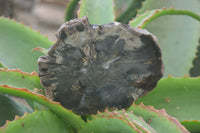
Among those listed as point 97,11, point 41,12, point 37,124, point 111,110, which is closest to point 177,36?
point 97,11

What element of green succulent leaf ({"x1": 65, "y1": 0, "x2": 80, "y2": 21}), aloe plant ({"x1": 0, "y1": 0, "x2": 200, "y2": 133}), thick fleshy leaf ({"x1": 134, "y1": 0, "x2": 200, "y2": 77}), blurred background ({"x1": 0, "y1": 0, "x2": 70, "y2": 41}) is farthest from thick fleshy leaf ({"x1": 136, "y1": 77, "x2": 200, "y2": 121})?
blurred background ({"x1": 0, "y1": 0, "x2": 70, "y2": 41})

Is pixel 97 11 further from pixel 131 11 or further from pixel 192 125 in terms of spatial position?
pixel 131 11

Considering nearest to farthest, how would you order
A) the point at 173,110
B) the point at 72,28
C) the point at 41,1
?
the point at 72,28, the point at 173,110, the point at 41,1

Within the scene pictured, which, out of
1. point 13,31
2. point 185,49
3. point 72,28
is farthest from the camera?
point 185,49

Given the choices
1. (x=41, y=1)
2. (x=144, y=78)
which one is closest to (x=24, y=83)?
(x=144, y=78)

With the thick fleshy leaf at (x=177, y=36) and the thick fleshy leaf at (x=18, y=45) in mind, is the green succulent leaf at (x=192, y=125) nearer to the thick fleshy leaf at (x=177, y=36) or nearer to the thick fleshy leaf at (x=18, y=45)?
the thick fleshy leaf at (x=177, y=36)

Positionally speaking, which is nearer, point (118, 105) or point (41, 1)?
point (118, 105)

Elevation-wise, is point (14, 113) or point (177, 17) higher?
point (177, 17)

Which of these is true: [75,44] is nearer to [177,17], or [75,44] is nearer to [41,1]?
[177,17]
